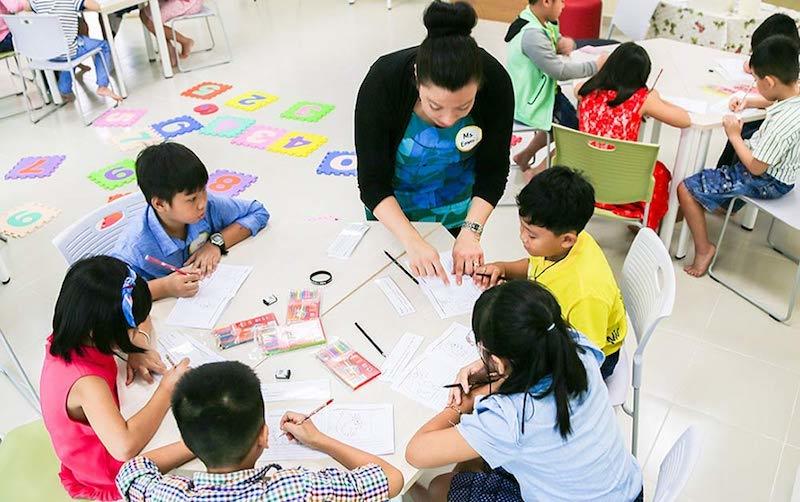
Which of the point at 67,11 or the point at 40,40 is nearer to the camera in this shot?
the point at 40,40

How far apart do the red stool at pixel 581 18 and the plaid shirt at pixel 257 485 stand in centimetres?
478

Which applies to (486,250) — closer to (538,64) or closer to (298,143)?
(538,64)

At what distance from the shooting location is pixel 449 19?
1721 mm

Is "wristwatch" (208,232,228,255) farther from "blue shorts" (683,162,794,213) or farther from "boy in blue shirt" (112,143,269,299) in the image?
"blue shorts" (683,162,794,213)

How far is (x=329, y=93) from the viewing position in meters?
5.18

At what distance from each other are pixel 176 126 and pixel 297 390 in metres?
3.58

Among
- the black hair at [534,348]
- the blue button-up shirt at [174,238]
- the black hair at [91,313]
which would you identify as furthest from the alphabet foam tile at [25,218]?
the black hair at [534,348]

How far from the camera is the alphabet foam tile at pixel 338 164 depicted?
4.11 meters

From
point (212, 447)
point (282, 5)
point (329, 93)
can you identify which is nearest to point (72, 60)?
point (329, 93)

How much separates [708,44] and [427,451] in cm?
465

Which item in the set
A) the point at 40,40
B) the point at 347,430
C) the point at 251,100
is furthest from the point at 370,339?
→ the point at 40,40

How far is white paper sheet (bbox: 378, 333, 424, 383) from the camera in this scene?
1.68 meters

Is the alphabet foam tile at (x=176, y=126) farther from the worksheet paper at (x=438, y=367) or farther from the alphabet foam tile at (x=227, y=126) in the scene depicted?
the worksheet paper at (x=438, y=367)

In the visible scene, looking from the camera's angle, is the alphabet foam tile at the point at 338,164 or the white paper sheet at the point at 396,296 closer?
the white paper sheet at the point at 396,296
